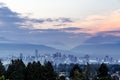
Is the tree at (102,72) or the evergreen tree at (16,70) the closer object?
the evergreen tree at (16,70)

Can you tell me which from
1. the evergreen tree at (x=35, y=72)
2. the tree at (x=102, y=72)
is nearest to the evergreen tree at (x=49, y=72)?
the evergreen tree at (x=35, y=72)

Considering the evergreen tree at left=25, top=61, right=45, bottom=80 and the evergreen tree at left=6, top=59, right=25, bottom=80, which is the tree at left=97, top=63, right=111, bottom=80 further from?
the evergreen tree at left=6, top=59, right=25, bottom=80

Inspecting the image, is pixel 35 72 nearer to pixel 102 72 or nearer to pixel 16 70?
pixel 16 70

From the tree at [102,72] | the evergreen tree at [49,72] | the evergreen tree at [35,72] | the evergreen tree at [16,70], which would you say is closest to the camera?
the evergreen tree at [16,70]

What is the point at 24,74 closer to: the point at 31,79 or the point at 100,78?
the point at 31,79

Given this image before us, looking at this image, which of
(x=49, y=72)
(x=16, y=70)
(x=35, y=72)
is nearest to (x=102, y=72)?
(x=49, y=72)

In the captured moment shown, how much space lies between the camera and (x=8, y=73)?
155 feet

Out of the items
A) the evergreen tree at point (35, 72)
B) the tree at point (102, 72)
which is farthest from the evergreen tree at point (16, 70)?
the tree at point (102, 72)

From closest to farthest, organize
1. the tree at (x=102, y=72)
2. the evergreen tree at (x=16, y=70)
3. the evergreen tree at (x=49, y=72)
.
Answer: the evergreen tree at (x=16, y=70) < the evergreen tree at (x=49, y=72) < the tree at (x=102, y=72)

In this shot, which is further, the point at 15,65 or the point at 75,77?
the point at 75,77

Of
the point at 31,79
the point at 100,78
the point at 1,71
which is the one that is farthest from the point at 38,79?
the point at 100,78

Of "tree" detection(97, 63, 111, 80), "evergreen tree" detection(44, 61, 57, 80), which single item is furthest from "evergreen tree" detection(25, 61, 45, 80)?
"tree" detection(97, 63, 111, 80)

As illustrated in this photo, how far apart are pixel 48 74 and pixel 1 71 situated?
5.71 metres

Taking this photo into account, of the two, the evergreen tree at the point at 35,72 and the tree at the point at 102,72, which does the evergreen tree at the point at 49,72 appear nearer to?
the evergreen tree at the point at 35,72
